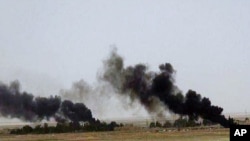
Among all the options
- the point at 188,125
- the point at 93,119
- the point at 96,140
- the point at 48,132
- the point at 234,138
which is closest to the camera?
the point at 234,138

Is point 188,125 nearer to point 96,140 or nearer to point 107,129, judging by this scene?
point 107,129

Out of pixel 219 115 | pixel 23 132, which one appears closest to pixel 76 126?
pixel 23 132

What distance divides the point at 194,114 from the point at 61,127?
104 ft

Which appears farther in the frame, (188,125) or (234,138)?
(188,125)

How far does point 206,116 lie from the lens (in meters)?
105

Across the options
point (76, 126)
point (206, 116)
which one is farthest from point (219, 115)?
point (76, 126)

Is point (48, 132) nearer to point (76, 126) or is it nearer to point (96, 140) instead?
point (76, 126)

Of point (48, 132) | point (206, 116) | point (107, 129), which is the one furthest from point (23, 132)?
point (206, 116)

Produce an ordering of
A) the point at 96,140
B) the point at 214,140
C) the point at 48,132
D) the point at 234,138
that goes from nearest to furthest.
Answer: the point at 234,138 < the point at 214,140 < the point at 96,140 < the point at 48,132

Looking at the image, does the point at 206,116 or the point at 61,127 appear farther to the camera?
the point at 206,116

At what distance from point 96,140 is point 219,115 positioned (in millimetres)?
48997

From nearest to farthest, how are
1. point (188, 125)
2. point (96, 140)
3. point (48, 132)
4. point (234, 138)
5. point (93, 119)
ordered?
point (234, 138) < point (96, 140) < point (48, 132) < point (188, 125) < point (93, 119)

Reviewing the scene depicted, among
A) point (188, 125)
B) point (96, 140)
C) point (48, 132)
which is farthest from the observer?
point (188, 125)

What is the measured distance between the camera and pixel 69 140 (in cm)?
6400
